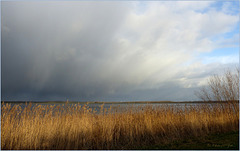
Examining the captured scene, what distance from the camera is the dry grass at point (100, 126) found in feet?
20.3

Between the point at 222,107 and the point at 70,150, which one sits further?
the point at 222,107

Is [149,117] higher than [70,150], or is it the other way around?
[149,117]

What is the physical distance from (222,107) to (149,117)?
16.7 ft

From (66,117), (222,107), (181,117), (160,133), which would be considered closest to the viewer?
(66,117)

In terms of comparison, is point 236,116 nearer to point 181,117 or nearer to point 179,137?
point 181,117

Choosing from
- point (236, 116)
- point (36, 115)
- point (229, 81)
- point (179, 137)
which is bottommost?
point (179, 137)

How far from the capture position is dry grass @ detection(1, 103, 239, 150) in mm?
6191

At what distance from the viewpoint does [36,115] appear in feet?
22.9

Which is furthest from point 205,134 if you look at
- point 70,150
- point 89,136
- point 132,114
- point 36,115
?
point 36,115

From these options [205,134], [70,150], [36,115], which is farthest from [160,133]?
[36,115]

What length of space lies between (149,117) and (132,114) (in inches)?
32.1

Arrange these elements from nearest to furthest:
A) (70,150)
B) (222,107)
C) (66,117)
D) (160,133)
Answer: (70,150) → (66,117) → (160,133) → (222,107)

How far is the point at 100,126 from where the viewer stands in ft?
23.1

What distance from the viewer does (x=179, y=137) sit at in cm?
732
